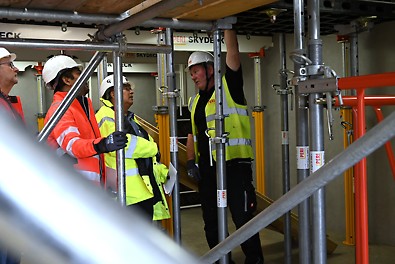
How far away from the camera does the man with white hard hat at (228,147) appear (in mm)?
3906

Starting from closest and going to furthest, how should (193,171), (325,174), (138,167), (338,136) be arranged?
(325,174) < (138,167) < (193,171) < (338,136)

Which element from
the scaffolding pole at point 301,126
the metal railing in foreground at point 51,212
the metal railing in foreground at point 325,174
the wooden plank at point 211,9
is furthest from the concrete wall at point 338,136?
the metal railing in foreground at point 51,212

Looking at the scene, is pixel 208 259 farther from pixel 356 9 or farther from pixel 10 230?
pixel 356 9

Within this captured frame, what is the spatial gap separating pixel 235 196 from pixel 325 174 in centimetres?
271

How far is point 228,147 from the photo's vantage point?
395 cm

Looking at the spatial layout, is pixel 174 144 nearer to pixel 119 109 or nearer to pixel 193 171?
pixel 193 171

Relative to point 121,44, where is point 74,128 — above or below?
below

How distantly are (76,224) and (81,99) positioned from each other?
9.78 ft

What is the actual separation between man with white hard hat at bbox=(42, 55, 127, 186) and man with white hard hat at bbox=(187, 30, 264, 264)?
92cm

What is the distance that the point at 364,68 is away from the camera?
539cm

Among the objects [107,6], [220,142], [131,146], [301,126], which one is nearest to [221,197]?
[220,142]

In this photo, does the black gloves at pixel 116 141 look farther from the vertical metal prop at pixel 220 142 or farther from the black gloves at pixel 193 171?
the black gloves at pixel 193 171

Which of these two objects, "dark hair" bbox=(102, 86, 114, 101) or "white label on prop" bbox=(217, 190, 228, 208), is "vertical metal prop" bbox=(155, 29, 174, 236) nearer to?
"dark hair" bbox=(102, 86, 114, 101)

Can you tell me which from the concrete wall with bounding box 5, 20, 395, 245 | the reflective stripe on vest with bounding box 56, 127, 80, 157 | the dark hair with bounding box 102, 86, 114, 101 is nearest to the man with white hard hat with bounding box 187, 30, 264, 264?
the dark hair with bounding box 102, 86, 114, 101
